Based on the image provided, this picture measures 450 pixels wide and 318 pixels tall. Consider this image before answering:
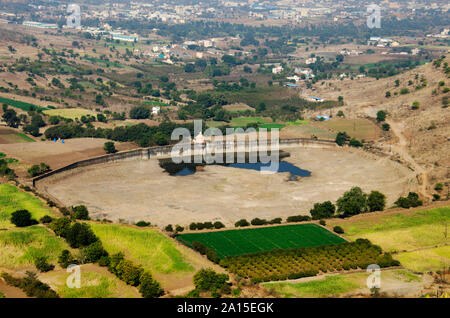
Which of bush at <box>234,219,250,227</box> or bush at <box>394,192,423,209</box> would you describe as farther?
bush at <box>394,192,423,209</box>

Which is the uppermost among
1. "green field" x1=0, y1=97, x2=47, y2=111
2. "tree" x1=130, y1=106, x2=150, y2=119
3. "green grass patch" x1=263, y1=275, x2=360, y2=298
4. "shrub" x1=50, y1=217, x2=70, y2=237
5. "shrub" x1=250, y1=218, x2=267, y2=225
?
"green field" x1=0, y1=97, x2=47, y2=111

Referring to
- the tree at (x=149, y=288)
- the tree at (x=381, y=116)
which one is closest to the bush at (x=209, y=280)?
the tree at (x=149, y=288)

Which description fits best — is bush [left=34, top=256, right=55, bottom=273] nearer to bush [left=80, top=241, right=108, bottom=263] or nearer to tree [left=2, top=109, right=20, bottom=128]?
bush [left=80, top=241, right=108, bottom=263]

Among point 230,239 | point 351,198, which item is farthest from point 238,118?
point 230,239

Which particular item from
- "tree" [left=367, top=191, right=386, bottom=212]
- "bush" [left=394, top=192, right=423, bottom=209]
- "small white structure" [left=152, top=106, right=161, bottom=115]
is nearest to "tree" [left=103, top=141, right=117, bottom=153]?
"small white structure" [left=152, top=106, right=161, bottom=115]

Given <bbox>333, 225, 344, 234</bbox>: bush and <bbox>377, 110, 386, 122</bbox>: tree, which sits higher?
<bbox>377, 110, 386, 122</bbox>: tree

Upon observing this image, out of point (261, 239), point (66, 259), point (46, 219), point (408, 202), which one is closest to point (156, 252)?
point (66, 259)
